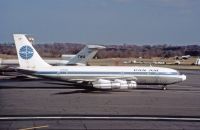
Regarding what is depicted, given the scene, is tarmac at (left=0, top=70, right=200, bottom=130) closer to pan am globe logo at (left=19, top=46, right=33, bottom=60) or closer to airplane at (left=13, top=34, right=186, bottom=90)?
airplane at (left=13, top=34, right=186, bottom=90)

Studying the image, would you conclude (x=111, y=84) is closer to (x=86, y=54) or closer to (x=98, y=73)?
(x=98, y=73)

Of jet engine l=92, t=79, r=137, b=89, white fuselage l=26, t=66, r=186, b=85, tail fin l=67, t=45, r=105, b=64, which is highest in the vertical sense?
tail fin l=67, t=45, r=105, b=64

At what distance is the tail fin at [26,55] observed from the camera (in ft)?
178

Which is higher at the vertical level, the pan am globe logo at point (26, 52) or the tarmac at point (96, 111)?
the pan am globe logo at point (26, 52)

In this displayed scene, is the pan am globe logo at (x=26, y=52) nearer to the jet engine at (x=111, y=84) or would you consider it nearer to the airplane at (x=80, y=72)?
the airplane at (x=80, y=72)

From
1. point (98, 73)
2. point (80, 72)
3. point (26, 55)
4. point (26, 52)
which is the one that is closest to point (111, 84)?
point (98, 73)

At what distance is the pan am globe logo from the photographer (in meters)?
54.5

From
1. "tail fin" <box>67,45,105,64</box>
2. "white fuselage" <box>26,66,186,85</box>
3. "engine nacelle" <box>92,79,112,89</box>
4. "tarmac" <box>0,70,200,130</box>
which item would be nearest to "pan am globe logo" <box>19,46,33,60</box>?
"white fuselage" <box>26,66,186,85</box>

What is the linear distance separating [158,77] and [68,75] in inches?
429

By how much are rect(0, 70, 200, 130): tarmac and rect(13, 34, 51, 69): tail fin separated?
7.09 metres

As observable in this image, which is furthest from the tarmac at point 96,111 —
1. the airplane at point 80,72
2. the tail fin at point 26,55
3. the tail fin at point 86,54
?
the tail fin at point 86,54

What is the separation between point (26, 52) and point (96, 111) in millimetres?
24140

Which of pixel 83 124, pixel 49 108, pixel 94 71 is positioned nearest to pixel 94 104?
pixel 49 108

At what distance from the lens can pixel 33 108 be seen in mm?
34375
